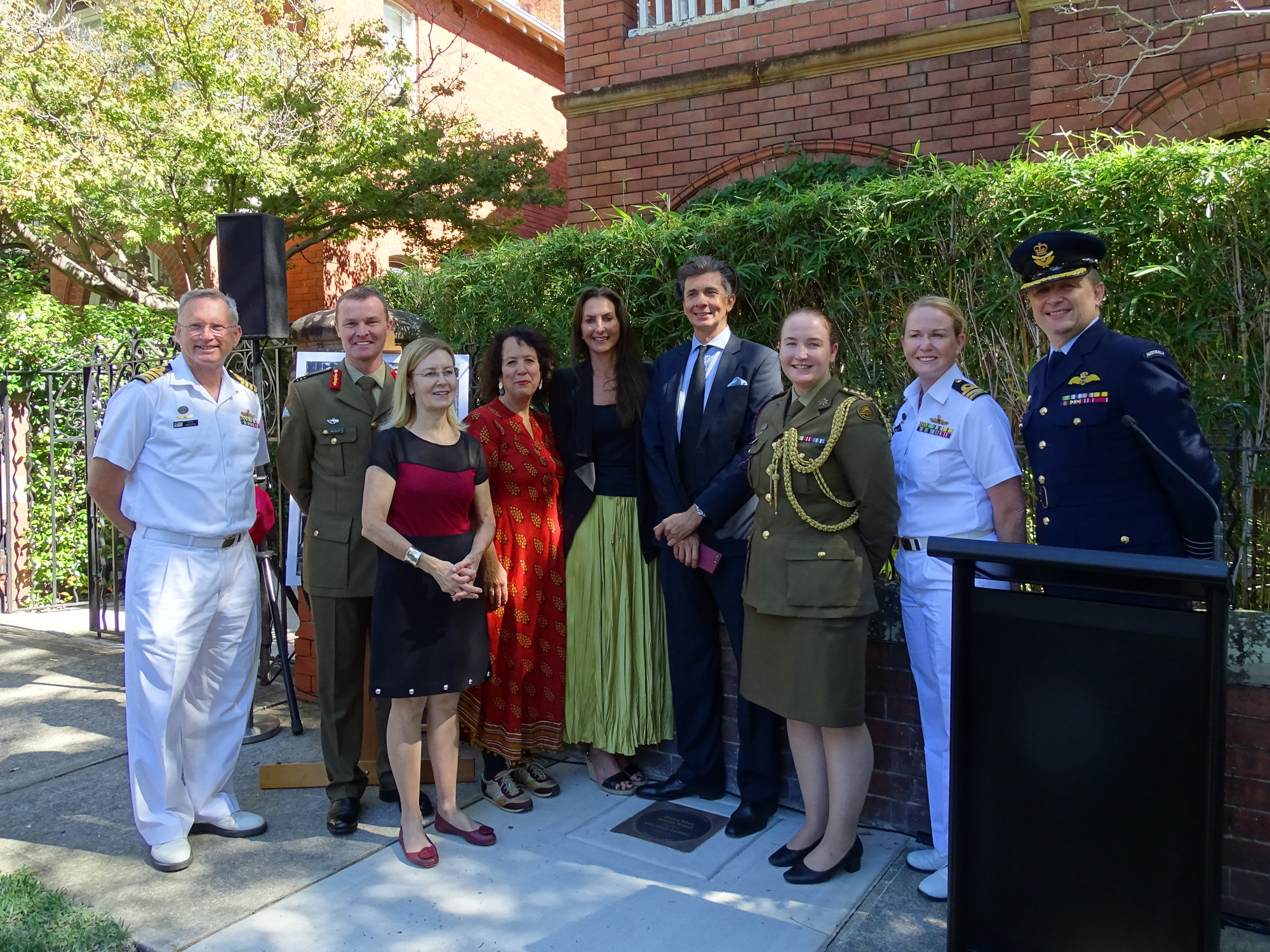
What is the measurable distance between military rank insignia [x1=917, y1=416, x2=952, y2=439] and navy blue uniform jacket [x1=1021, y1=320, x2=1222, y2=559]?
31 cm

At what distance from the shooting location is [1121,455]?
2.74 m

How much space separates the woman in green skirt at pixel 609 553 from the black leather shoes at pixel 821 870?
960 millimetres

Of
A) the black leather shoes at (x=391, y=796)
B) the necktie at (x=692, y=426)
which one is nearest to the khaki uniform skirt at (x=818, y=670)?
the necktie at (x=692, y=426)

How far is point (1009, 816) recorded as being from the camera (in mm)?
2262

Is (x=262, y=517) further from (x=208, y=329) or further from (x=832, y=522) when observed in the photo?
(x=832, y=522)

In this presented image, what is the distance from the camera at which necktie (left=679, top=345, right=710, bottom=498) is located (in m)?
3.81

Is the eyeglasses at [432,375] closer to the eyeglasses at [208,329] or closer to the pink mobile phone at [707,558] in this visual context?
the eyeglasses at [208,329]

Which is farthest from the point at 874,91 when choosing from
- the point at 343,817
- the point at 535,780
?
the point at 343,817

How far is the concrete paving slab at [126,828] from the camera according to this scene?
10.7 feet

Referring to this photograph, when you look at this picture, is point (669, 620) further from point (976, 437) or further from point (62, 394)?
point (62, 394)

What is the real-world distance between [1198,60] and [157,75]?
9297 millimetres

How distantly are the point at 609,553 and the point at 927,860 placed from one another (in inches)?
64.9

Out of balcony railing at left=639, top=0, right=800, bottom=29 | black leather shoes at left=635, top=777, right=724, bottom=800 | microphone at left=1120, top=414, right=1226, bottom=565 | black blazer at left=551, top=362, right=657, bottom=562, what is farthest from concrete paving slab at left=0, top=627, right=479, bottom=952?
balcony railing at left=639, top=0, right=800, bottom=29

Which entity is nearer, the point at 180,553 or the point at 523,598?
the point at 180,553
